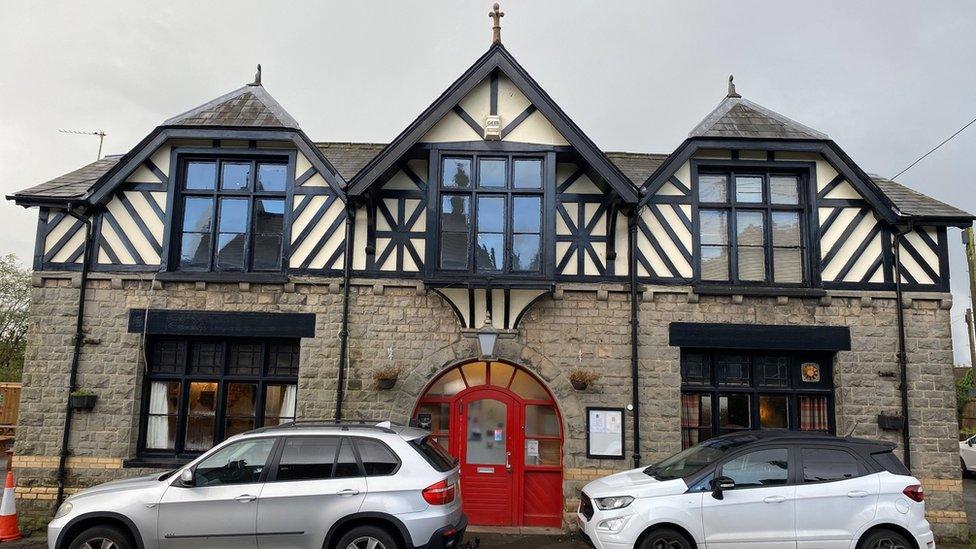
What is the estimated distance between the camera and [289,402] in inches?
384

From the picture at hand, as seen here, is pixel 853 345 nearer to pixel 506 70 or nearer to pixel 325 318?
pixel 506 70

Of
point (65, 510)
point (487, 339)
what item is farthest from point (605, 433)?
point (65, 510)

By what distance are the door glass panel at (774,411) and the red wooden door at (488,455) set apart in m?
4.08

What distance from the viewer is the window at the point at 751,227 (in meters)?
9.88

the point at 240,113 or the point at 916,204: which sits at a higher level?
the point at 240,113

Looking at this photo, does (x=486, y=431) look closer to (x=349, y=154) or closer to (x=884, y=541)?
(x=884, y=541)

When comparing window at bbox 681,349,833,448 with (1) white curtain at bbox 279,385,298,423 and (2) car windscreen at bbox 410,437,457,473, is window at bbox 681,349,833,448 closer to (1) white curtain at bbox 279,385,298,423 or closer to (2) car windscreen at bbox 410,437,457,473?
(2) car windscreen at bbox 410,437,457,473

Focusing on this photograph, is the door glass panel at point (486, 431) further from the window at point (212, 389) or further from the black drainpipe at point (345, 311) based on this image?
the window at point (212, 389)

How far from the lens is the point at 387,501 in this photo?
617cm

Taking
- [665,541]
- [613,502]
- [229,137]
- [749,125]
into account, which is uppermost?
[749,125]

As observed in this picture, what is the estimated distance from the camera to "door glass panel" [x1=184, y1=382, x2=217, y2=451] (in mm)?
9734

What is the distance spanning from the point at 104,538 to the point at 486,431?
17.2 feet

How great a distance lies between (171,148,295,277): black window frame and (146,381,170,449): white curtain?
6.65 feet

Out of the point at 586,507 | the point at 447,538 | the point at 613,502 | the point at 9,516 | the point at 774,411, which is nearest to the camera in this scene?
the point at 447,538
